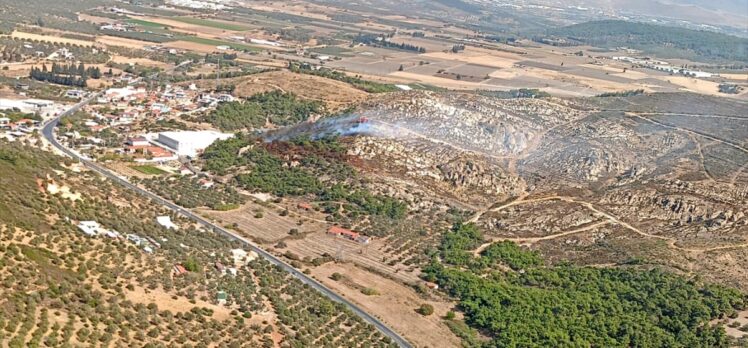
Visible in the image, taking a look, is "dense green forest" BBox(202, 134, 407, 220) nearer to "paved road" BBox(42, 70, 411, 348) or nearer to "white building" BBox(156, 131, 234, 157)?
"white building" BBox(156, 131, 234, 157)

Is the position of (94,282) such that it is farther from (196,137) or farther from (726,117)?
(726,117)

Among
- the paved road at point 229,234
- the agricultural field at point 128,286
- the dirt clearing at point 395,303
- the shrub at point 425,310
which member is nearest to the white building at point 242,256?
the agricultural field at point 128,286

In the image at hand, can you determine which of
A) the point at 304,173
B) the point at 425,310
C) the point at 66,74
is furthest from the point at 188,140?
the point at 66,74

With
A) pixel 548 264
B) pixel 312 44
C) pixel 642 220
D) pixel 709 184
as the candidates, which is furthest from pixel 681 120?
pixel 312 44

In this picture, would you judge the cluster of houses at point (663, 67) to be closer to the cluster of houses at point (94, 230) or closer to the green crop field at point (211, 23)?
the green crop field at point (211, 23)

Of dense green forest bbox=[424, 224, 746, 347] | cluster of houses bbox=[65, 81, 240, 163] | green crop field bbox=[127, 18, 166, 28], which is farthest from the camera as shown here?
green crop field bbox=[127, 18, 166, 28]

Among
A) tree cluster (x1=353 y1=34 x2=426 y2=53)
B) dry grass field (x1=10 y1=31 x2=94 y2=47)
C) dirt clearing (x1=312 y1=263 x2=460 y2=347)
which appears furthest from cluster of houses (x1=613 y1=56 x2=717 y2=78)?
dirt clearing (x1=312 y1=263 x2=460 y2=347)

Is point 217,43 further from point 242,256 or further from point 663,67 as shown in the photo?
point 242,256
